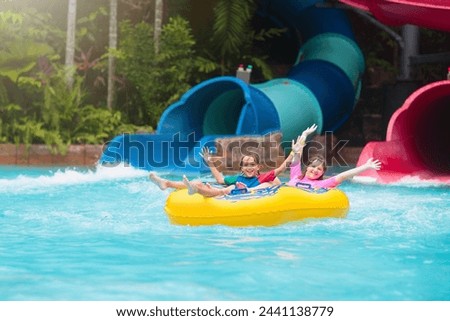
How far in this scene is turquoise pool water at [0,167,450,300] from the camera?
157 inches

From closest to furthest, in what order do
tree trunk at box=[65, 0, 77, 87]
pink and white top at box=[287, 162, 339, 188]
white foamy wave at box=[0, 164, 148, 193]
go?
1. pink and white top at box=[287, 162, 339, 188]
2. white foamy wave at box=[0, 164, 148, 193]
3. tree trunk at box=[65, 0, 77, 87]

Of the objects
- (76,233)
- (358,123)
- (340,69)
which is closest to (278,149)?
(340,69)

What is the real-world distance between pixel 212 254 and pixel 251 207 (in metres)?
0.95

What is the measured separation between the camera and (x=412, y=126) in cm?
989

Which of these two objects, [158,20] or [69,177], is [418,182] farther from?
[158,20]

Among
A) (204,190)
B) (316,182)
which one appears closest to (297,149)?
(316,182)

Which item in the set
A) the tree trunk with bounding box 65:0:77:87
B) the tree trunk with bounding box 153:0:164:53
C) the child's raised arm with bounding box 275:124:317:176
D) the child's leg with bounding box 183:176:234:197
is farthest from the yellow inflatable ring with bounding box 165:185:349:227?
the tree trunk with bounding box 153:0:164:53

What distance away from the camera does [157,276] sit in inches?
169

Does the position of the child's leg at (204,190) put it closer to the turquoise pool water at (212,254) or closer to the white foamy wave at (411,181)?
the turquoise pool water at (212,254)

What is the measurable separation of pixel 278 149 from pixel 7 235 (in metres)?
4.89

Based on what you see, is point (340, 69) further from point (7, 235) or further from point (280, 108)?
point (7, 235)

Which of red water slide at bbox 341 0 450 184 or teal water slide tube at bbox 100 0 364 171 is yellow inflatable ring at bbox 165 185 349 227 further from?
teal water slide tube at bbox 100 0 364 171

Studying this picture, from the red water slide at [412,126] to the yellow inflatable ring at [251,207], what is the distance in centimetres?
310

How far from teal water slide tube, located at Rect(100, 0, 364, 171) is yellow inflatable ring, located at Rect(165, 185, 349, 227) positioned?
3852 millimetres
